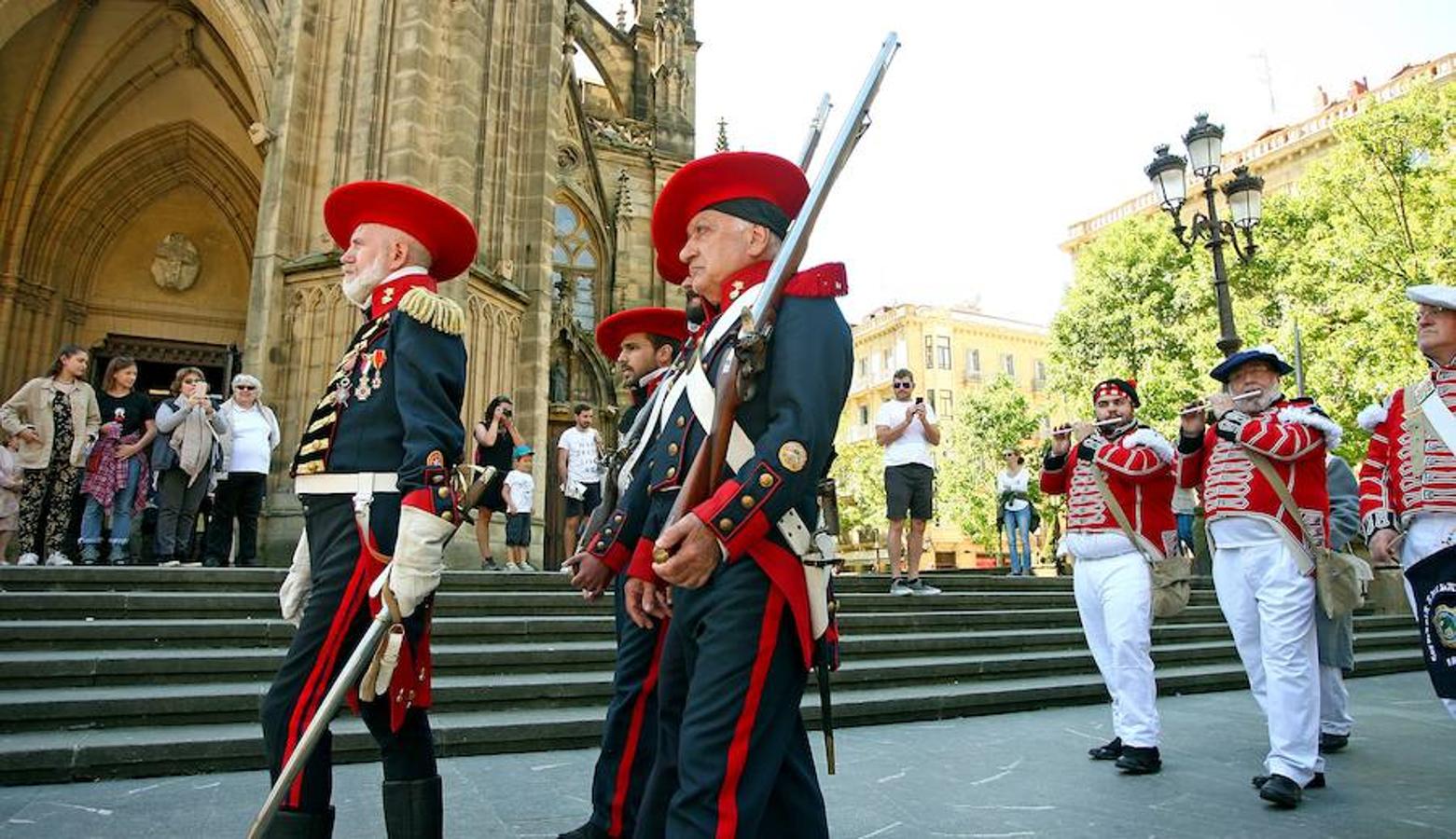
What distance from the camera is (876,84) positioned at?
8.21ft

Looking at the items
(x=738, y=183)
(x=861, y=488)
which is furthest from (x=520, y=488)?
(x=861, y=488)

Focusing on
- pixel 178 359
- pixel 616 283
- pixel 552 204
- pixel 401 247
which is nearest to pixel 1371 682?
pixel 401 247

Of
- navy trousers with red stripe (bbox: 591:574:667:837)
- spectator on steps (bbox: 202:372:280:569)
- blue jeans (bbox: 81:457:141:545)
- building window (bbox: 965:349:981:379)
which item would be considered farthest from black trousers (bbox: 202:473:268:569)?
building window (bbox: 965:349:981:379)

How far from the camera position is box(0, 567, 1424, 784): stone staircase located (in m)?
4.92

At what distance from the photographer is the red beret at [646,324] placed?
4.50 metres

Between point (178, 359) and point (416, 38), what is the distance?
11.3 metres

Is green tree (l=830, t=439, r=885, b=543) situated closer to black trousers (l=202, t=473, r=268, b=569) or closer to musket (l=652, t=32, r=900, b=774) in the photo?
black trousers (l=202, t=473, r=268, b=569)

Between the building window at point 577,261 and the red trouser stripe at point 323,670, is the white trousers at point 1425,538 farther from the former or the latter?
the building window at point 577,261

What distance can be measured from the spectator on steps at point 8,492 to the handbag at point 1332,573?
30.8 feet

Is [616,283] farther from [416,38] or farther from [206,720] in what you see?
[206,720]

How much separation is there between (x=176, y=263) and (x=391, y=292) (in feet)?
65.0

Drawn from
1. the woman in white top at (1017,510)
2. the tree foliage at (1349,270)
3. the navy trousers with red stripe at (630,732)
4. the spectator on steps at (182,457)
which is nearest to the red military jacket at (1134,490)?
the navy trousers with red stripe at (630,732)

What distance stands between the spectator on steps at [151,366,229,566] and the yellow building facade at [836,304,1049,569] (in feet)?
152

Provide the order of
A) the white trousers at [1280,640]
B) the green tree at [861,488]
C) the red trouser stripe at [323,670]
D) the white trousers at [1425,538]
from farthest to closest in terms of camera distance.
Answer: the green tree at [861,488] < the white trousers at [1280,640] < the white trousers at [1425,538] < the red trouser stripe at [323,670]
